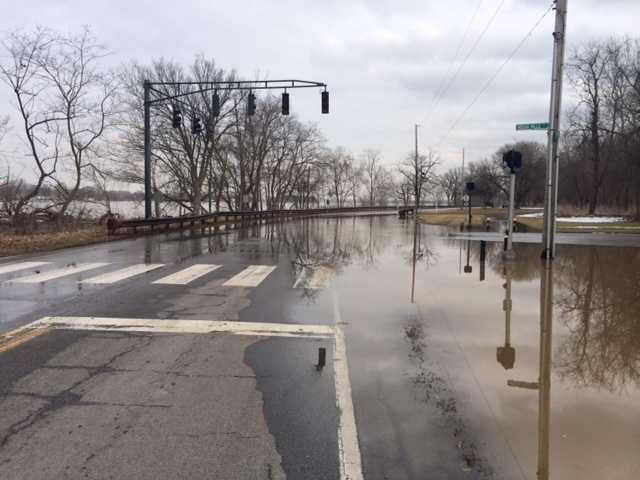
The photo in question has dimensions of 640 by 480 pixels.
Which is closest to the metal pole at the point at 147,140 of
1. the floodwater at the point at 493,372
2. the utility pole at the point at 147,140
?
the utility pole at the point at 147,140

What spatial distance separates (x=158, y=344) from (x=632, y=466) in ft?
16.7

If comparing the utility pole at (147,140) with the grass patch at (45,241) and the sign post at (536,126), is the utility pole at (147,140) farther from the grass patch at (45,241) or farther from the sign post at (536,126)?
the sign post at (536,126)

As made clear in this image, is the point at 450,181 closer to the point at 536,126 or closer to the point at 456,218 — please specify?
the point at 456,218

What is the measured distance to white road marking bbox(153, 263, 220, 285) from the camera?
11255 millimetres

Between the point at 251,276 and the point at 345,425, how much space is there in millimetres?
8527

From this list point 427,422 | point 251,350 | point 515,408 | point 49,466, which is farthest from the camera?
point 251,350

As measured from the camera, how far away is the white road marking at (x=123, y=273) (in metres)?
11.1

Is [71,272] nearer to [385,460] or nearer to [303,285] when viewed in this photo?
[303,285]

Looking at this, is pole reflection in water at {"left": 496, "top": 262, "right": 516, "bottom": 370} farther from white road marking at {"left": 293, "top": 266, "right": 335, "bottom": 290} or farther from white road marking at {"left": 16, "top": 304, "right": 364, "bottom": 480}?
white road marking at {"left": 293, "top": 266, "right": 335, "bottom": 290}

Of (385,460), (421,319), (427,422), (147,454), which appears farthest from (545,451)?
(421,319)

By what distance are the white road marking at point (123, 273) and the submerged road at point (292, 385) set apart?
146mm

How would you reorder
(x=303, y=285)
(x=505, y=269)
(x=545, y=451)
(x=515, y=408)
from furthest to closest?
(x=505, y=269) → (x=303, y=285) → (x=515, y=408) → (x=545, y=451)

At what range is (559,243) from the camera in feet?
66.7

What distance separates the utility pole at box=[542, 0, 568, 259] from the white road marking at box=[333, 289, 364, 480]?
1065cm
